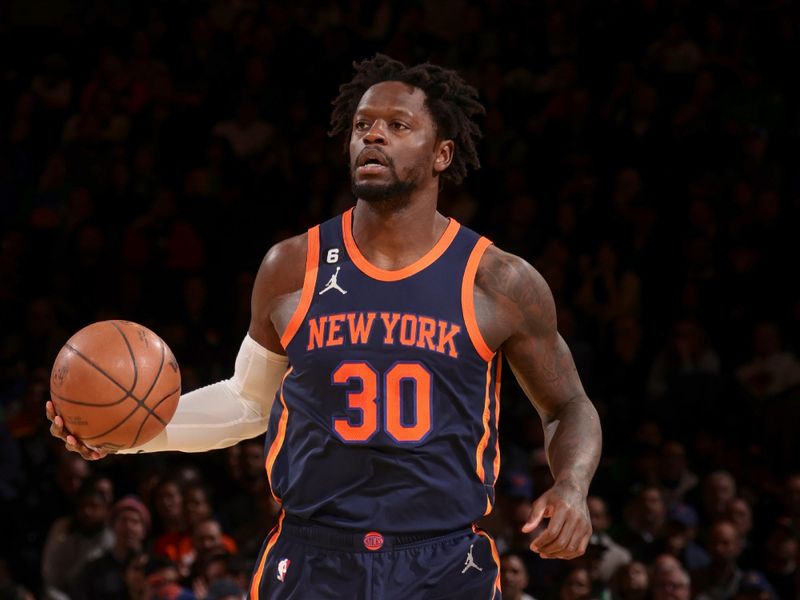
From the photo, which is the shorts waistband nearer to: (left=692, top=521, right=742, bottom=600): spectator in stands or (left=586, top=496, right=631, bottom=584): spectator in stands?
(left=586, top=496, right=631, bottom=584): spectator in stands

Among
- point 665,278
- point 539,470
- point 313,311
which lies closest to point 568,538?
point 313,311

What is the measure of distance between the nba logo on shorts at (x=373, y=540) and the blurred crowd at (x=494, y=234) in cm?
348

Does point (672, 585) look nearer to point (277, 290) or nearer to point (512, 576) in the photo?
point (512, 576)

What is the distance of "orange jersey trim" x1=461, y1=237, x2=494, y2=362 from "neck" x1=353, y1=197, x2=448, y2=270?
136 mm

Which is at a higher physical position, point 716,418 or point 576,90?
point 576,90

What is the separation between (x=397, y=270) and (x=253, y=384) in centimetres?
59

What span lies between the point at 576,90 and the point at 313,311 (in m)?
7.01

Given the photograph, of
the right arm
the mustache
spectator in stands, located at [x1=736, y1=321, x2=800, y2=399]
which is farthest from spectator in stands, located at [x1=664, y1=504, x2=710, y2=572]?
the mustache

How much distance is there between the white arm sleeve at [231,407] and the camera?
13.0 feet

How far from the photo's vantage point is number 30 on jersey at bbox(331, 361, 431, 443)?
356 centimetres

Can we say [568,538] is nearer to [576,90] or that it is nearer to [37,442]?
[37,442]

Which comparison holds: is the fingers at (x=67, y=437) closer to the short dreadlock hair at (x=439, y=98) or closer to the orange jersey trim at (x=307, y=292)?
the orange jersey trim at (x=307, y=292)

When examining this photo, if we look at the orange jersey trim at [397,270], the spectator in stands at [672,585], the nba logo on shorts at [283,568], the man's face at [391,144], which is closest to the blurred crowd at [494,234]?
the spectator in stands at [672,585]

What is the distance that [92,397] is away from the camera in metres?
3.66
